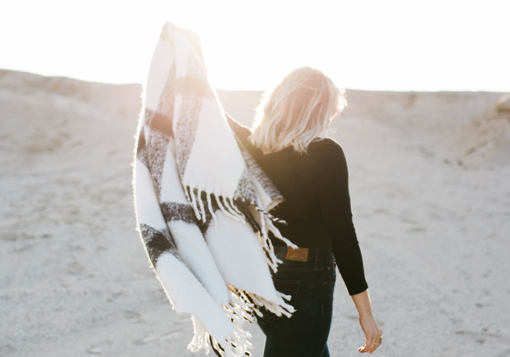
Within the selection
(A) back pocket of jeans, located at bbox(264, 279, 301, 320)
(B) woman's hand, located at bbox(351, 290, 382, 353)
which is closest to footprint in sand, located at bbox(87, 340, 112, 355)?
(A) back pocket of jeans, located at bbox(264, 279, 301, 320)

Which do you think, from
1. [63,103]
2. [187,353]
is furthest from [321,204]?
[63,103]

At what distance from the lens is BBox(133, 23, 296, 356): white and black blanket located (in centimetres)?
113

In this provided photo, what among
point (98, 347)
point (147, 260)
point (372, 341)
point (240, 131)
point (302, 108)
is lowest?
point (147, 260)

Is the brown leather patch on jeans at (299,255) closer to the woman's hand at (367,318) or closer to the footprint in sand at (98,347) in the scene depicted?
the woman's hand at (367,318)

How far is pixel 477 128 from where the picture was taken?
10.9 meters

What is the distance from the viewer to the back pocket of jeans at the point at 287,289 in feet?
4.07

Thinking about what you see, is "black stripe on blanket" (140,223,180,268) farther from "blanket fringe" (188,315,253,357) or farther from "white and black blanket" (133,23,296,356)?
"blanket fringe" (188,315,253,357)

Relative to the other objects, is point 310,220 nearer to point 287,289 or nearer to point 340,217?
point 340,217

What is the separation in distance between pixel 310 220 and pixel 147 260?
3.26 meters

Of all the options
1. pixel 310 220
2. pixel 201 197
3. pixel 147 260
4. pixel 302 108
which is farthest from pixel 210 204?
pixel 147 260

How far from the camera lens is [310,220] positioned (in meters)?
1.24

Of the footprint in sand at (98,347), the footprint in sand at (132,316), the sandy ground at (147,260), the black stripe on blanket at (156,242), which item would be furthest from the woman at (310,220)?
the footprint in sand at (132,316)

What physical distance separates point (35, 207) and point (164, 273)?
18.3 feet

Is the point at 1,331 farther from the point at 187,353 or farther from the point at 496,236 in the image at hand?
the point at 496,236
